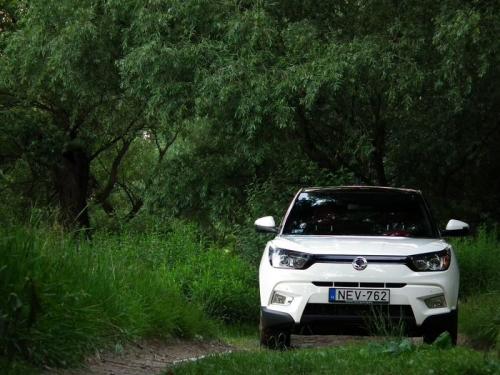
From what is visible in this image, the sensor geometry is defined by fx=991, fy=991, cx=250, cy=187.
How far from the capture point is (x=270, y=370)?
737 cm

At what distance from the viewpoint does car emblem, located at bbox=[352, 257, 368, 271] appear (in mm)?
9117

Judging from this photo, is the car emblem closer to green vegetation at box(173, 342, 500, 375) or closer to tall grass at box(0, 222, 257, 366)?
green vegetation at box(173, 342, 500, 375)

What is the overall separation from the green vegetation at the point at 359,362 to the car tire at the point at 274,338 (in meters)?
1.17

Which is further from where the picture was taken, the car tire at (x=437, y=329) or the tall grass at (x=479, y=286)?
the tall grass at (x=479, y=286)

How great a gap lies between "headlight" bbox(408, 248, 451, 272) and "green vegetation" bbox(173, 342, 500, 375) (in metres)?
1.30

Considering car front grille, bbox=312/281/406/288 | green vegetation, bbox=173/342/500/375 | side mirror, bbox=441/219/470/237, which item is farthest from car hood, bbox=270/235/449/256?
green vegetation, bbox=173/342/500/375

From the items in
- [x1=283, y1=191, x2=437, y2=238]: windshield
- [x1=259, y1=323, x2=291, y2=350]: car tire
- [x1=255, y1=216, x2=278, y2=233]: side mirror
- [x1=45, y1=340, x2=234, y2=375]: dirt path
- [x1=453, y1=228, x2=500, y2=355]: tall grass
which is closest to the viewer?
[x1=45, y1=340, x2=234, y2=375]: dirt path

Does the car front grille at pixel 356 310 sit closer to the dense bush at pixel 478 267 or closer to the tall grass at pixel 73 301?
the tall grass at pixel 73 301

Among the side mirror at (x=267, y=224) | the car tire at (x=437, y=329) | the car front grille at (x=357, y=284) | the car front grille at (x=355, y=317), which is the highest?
the side mirror at (x=267, y=224)

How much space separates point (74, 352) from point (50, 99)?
23.3 metres

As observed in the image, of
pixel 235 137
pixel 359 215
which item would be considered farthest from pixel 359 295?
pixel 235 137

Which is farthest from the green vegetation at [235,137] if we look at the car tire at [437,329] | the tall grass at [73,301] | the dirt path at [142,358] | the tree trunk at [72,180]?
the tree trunk at [72,180]

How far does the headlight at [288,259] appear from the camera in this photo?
926cm

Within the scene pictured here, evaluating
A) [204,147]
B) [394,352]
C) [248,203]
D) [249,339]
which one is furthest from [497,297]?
[204,147]
